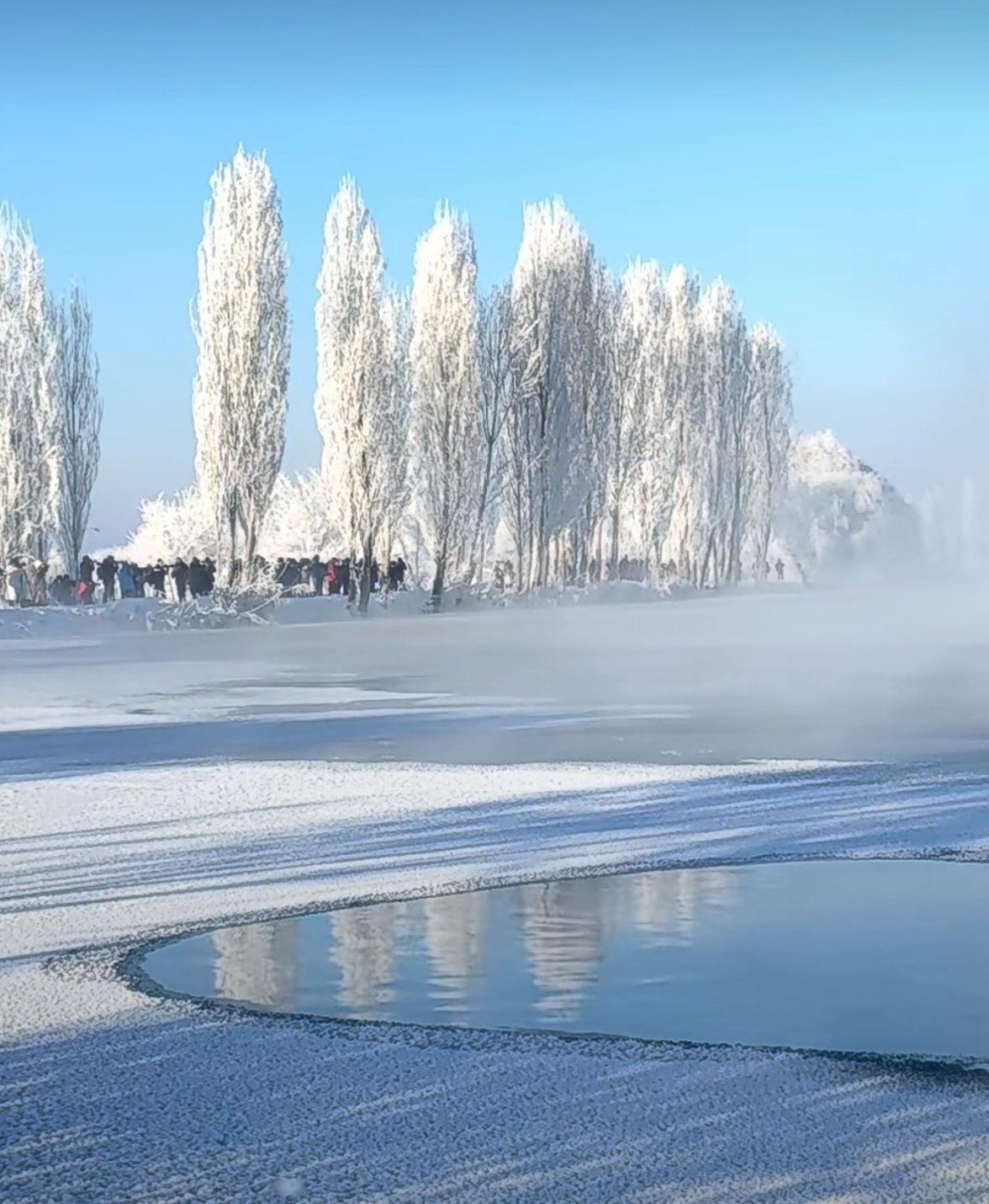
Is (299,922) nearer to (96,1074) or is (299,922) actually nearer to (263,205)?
(96,1074)

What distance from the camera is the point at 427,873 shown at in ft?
25.7

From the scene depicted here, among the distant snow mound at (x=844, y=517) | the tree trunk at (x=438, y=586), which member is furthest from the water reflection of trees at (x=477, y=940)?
the distant snow mound at (x=844, y=517)

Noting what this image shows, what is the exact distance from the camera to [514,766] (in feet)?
38.2

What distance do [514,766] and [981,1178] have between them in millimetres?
7775

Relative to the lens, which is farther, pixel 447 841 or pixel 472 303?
pixel 472 303

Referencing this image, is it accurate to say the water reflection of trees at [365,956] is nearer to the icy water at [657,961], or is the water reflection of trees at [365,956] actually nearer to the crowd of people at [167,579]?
the icy water at [657,961]

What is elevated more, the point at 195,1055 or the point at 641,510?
the point at 641,510

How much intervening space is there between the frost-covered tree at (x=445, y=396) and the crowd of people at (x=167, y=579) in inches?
69.6

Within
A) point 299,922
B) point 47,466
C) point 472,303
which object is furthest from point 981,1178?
point 472,303

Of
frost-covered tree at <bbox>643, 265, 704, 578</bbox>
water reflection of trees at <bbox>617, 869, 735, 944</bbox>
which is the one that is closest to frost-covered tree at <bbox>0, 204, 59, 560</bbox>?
frost-covered tree at <bbox>643, 265, 704, 578</bbox>

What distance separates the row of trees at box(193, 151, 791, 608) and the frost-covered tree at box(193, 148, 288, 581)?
1.5 inches

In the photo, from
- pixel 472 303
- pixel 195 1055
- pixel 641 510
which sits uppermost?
pixel 472 303

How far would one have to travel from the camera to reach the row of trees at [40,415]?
40.6 metres

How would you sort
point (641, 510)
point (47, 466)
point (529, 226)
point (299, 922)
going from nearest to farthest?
point (299, 922), point (47, 466), point (529, 226), point (641, 510)
